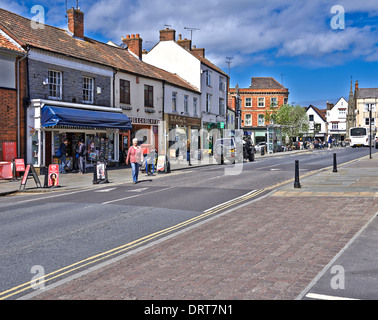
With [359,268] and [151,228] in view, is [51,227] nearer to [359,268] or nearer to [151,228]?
[151,228]

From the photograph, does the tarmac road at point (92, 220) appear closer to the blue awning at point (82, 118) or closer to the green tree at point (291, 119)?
the blue awning at point (82, 118)

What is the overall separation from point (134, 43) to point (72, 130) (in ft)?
48.0

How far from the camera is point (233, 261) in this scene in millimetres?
5965

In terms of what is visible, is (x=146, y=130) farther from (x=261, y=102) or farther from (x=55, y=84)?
(x=261, y=102)

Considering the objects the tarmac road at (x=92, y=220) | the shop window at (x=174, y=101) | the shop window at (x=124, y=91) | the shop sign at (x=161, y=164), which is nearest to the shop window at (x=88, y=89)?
the shop window at (x=124, y=91)

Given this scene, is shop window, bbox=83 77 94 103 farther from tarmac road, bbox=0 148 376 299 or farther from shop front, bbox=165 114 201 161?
tarmac road, bbox=0 148 376 299

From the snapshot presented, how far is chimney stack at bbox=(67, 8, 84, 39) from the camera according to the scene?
26.7 m

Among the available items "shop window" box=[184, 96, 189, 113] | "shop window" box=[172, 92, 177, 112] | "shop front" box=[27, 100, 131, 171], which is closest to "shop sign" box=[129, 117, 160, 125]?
"shop front" box=[27, 100, 131, 171]

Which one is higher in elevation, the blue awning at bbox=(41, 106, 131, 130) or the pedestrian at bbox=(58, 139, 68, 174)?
the blue awning at bbox=(41, 106, 131, 130)

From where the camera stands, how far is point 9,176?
18844 mm

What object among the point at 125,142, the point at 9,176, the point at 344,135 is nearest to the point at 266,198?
the point at 9,176

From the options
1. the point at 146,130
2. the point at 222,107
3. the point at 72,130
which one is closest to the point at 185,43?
the point at 222,107

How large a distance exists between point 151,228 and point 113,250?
1.72m

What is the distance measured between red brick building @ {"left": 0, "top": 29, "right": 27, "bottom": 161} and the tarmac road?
647 centimetres
